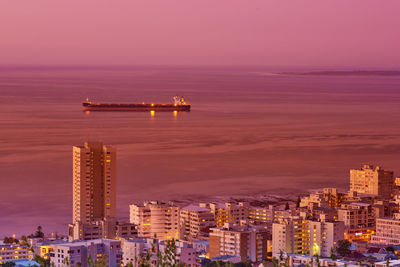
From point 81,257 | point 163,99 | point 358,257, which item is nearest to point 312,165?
point 358,257

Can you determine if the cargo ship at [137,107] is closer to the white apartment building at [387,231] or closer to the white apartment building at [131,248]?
the white apartment building at [387,231]

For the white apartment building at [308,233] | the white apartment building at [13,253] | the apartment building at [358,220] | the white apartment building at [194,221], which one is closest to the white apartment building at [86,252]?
the white apartment building at [13,253]

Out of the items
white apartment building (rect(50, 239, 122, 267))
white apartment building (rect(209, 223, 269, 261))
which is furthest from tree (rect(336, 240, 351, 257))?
white apartment building (rect(50, 239, 122, 267))

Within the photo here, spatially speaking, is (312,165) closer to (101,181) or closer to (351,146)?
(351,146)

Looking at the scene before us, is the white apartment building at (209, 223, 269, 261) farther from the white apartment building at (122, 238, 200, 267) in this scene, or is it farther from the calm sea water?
the calm sea water

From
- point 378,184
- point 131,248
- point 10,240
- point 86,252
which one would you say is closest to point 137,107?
point 378,184

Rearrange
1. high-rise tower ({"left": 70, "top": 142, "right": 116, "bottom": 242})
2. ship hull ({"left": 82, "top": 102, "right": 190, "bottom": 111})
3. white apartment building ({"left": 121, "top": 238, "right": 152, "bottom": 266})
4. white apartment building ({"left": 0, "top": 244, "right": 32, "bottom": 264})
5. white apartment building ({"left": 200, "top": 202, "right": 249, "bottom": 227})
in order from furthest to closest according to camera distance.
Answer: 1. ship hull ({"left": 82, "top": 102, "right": 190, "bottom": 111})
2. white apartment building ({"left": 200, "top": 202, "right": 249, "bottom": 227})
3. high-rise tower ({"left": 70, "top": 142, "right": 116, "bottom": 242})
4. white apartment building ({"left": 0, "top": 244, "right": 32, "bottom": 264})
5. white apartment building ({"left": 121, "top": 238, "right": 152, "bottom": 266})
